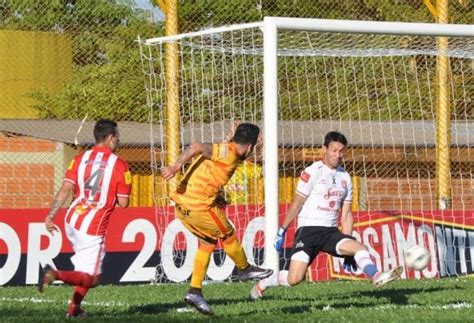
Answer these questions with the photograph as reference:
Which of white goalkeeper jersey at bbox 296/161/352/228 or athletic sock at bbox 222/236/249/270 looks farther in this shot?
white goalkeeper jersey at bbox 296/161/352/228

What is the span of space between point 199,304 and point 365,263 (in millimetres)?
1712

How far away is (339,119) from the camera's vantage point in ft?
66.4

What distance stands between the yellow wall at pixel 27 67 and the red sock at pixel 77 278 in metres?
10.1

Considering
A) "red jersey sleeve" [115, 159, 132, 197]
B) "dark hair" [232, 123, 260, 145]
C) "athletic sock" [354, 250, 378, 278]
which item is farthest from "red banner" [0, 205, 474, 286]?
Answer: "red jersey sleeve" [115, 159, 132, 197]

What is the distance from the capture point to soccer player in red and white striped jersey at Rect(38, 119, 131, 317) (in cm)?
1027

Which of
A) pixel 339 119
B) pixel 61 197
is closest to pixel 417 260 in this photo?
pixel 61 197

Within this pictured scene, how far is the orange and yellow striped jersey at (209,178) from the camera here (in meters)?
11.1

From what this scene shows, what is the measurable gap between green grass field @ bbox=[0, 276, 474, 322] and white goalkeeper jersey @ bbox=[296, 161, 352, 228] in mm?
878

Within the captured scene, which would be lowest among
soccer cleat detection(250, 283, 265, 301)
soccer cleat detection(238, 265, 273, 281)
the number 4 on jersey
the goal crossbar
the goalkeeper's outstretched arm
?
soccer cleat detection(250, 283, 265, 301)

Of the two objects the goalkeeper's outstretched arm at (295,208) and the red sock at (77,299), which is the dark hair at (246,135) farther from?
the red sock at (77,299)

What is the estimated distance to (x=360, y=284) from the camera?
49.5ft

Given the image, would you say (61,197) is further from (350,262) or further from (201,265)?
(350,262)

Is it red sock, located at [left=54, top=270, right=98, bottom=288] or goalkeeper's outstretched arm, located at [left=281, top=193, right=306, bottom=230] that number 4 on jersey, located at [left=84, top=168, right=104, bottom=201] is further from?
goalkeeper's outstretched arm, located at [left=281, top=193, right=306, bottom=230]

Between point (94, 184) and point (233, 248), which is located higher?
point (94, 184)
